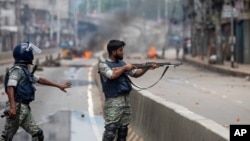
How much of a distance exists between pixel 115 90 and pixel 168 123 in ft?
4.12

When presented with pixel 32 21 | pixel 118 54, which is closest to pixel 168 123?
pixel 118 54

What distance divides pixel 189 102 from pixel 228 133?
1412 centimetres

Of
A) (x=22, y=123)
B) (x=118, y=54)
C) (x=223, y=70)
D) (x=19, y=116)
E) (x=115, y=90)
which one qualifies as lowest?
(x=223, y=70)

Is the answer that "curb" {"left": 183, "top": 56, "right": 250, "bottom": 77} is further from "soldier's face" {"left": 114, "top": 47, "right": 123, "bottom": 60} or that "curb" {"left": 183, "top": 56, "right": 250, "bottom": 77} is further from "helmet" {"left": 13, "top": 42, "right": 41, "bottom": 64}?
"helmet" {"left": 13, "top": 42, "right": 41, "bottom": 64}

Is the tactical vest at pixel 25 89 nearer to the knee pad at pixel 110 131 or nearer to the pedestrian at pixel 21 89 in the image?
the pedestrian at pixel 21 89

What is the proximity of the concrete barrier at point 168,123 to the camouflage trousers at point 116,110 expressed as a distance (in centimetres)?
72

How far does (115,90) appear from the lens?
8.41 meters

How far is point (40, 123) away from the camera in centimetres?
1515

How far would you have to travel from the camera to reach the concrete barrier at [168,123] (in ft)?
23.7

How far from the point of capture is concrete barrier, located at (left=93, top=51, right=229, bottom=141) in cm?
721

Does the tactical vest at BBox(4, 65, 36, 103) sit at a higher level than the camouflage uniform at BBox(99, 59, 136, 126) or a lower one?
higher

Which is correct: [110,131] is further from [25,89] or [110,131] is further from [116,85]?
[25,89]

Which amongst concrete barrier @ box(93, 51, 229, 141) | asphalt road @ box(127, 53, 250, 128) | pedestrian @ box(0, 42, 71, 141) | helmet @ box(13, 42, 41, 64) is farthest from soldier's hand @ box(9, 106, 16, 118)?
asphalt road @ box(127, 53, 250, 128)

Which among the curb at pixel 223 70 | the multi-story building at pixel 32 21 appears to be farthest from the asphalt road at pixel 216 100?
the multi-story building at pixel 32 21
